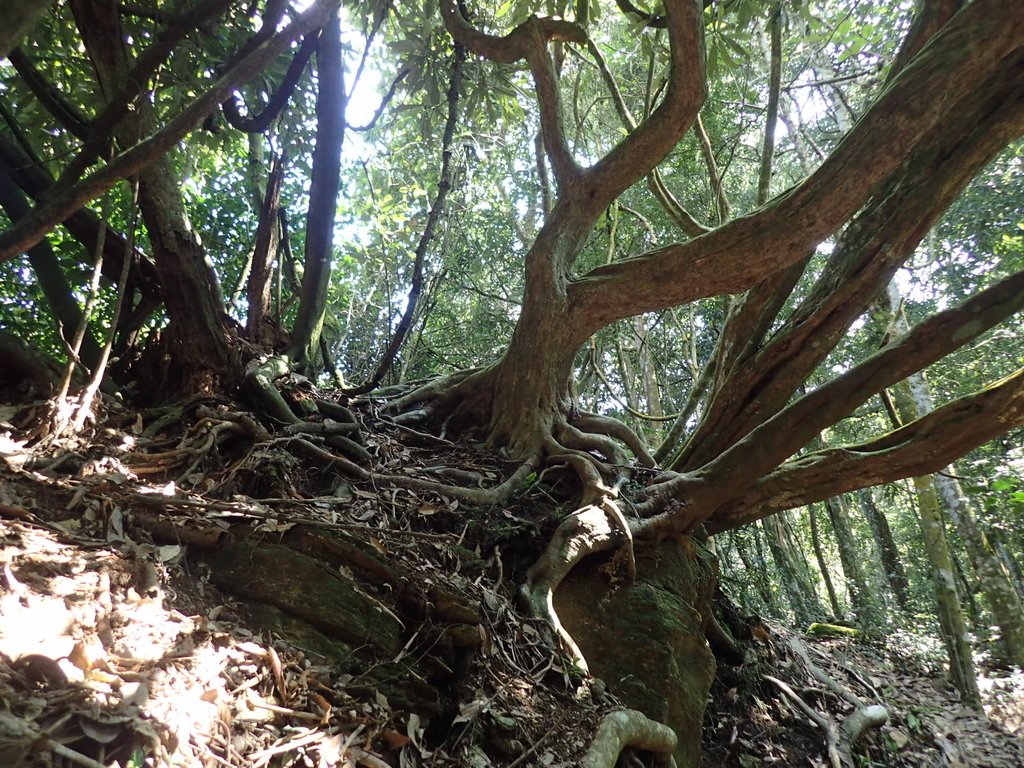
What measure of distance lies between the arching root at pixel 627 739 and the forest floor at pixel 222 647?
0.23 feet

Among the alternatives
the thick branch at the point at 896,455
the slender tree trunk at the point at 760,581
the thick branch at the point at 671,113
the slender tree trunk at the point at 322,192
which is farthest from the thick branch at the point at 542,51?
the slender tree trunk at the point at 760,581

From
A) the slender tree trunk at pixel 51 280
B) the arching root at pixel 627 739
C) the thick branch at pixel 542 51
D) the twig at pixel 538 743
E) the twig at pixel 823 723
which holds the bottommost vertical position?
the twig at pixel 538 743

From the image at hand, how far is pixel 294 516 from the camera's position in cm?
252

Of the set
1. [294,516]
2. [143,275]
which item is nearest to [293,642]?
[294,516]

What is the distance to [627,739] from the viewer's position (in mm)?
2488

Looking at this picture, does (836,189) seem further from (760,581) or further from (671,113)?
(760,581)

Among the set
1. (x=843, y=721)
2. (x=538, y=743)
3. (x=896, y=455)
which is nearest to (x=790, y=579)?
(x=843, y=721)

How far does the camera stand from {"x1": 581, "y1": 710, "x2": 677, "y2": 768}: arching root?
7.43 ft

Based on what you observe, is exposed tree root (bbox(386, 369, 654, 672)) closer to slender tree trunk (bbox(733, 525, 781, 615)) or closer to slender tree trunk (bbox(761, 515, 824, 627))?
slender tree trunk (bbox(733, 525, 781, 615))

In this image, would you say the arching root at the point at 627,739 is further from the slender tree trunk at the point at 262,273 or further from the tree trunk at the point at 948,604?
the tree trunk at the point at 948,604

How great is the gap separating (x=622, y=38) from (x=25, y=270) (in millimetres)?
9355

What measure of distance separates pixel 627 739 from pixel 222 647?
5.56 ft

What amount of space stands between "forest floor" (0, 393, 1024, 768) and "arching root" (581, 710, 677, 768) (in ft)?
0.23

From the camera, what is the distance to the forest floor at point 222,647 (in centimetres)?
142
